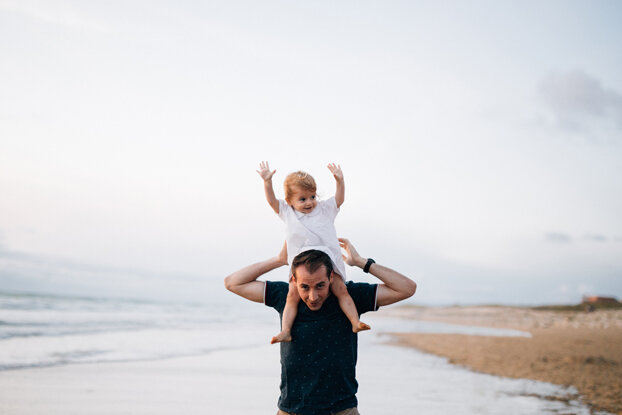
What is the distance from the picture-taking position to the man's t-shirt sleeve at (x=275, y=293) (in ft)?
10.9

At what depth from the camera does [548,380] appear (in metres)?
10.6

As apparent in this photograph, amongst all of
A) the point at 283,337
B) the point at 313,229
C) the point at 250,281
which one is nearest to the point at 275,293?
the point at 250,281

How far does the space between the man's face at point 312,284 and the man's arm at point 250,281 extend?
0.44 m

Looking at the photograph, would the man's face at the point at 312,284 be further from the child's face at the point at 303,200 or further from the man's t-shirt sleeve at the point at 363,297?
the child's face at the point at 303,200

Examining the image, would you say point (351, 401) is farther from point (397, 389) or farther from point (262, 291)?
point (397, 389)

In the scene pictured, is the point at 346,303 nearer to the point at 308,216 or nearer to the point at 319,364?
the point at 319,364

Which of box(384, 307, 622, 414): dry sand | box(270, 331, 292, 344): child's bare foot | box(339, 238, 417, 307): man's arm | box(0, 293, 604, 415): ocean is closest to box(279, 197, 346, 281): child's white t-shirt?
box(339, 238, 417, 307): man's arm

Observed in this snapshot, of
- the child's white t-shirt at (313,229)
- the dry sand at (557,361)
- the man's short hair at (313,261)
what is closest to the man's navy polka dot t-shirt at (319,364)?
the man's short hair at (313,261)

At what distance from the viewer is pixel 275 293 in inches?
132

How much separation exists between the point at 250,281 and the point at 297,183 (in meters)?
1.01

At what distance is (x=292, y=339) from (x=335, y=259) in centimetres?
67

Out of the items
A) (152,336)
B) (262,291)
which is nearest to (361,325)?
(262,291)

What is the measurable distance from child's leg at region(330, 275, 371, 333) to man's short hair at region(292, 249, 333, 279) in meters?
0.21

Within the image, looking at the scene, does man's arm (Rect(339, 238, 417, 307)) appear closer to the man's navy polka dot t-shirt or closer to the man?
the man
